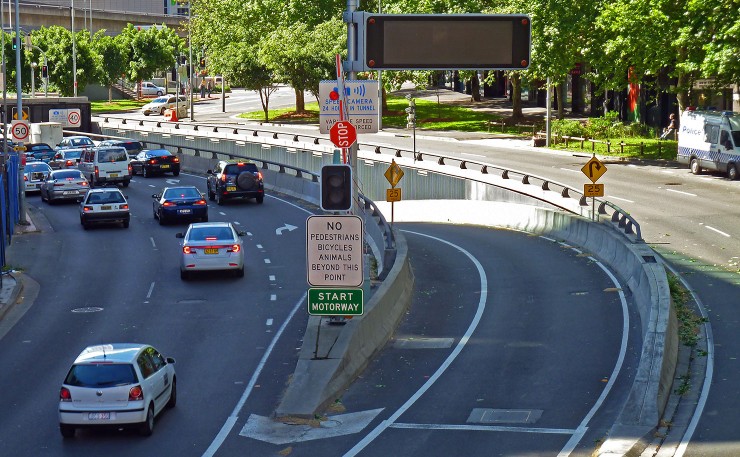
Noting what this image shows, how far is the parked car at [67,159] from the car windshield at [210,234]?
30.9m

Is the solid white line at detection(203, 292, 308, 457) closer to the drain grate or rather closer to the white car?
the white car

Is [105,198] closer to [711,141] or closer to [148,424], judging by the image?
[148,424]

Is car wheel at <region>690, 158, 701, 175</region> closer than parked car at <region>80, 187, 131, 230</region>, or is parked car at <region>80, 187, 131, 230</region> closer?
parked car at <region>80, 187, 131, 230</region>

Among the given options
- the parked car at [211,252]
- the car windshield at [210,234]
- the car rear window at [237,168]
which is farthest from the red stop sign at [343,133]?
the car rear window at [237,168]

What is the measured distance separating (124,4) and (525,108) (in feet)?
270

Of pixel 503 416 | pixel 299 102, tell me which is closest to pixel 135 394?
pixel 503 416

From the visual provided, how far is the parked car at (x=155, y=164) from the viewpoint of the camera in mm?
62237

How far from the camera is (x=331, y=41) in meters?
91.2

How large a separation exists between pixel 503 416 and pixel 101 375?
6642 mm

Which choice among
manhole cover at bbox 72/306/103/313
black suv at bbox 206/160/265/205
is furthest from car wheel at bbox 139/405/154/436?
black suv at bbox 206/160/265/205

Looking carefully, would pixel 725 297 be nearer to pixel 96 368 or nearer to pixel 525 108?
pixel 96 368

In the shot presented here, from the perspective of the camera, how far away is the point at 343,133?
23.6 m

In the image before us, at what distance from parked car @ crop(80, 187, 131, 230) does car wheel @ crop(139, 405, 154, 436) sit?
1006 inches

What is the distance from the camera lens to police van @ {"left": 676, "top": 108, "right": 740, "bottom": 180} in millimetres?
53344
